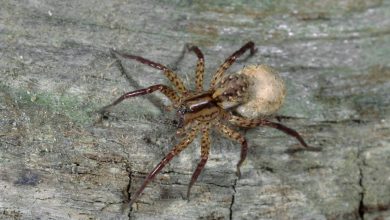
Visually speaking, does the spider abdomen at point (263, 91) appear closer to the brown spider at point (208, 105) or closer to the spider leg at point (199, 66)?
the brown spider at point (208, 105)

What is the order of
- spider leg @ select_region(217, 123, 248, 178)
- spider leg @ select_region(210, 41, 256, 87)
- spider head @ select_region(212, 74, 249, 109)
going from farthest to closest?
spider head @ select_region(212, 74, 249, 109), spider leg @ select_region(210, 41, 256, 87), spider leg @ select_region(217, 123, 248, 178)

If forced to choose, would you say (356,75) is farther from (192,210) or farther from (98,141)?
(98,141)

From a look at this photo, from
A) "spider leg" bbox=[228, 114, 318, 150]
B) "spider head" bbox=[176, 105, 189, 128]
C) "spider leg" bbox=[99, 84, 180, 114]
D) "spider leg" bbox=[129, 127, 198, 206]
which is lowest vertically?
"spider leg" bbox=[129, 127, 198, 206]

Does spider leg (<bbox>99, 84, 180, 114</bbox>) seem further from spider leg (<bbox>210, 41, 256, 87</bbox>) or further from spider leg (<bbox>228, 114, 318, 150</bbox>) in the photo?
spider leg (<bbox>228, 114, 318, 150</bbox>)

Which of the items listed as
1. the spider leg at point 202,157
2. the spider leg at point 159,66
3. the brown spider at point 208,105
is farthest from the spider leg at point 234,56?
the spider leg at point 202,157

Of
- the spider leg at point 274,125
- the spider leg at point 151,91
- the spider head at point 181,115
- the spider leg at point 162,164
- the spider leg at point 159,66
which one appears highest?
the spider leg at point 159,66

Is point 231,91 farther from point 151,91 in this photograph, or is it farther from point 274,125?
point 151,91

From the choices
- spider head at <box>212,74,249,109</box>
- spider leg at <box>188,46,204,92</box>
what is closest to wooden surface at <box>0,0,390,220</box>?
spider leg at <box>188,46,204,92</box>
